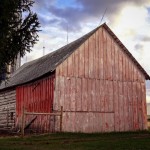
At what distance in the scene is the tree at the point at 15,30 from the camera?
18328 mm

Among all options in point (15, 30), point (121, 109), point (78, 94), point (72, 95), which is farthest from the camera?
point (121, 109)

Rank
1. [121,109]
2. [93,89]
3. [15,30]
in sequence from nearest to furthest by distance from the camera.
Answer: [15,30] < [93,89] < [121,109]

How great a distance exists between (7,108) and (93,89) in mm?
10781

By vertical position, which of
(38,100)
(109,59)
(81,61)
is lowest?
(38,100)

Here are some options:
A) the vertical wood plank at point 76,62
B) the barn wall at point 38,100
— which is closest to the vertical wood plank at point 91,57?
the vertical wood plank at point 76,62

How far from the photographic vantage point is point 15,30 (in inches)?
756

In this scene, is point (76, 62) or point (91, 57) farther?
point (91, 57)

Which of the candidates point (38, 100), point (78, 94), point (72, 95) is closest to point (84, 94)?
point (78, 94)

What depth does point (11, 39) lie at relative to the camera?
62.5 feet

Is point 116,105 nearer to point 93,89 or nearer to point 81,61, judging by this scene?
point 93,89

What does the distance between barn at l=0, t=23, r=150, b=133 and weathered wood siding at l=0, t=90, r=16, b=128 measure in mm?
3231

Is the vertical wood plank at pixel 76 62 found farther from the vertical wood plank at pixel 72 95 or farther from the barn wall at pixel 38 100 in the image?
the barn wall at pixel 38 100

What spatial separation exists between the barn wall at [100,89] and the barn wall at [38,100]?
96 cm

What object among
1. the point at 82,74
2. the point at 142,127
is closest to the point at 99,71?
the point at 82,74
